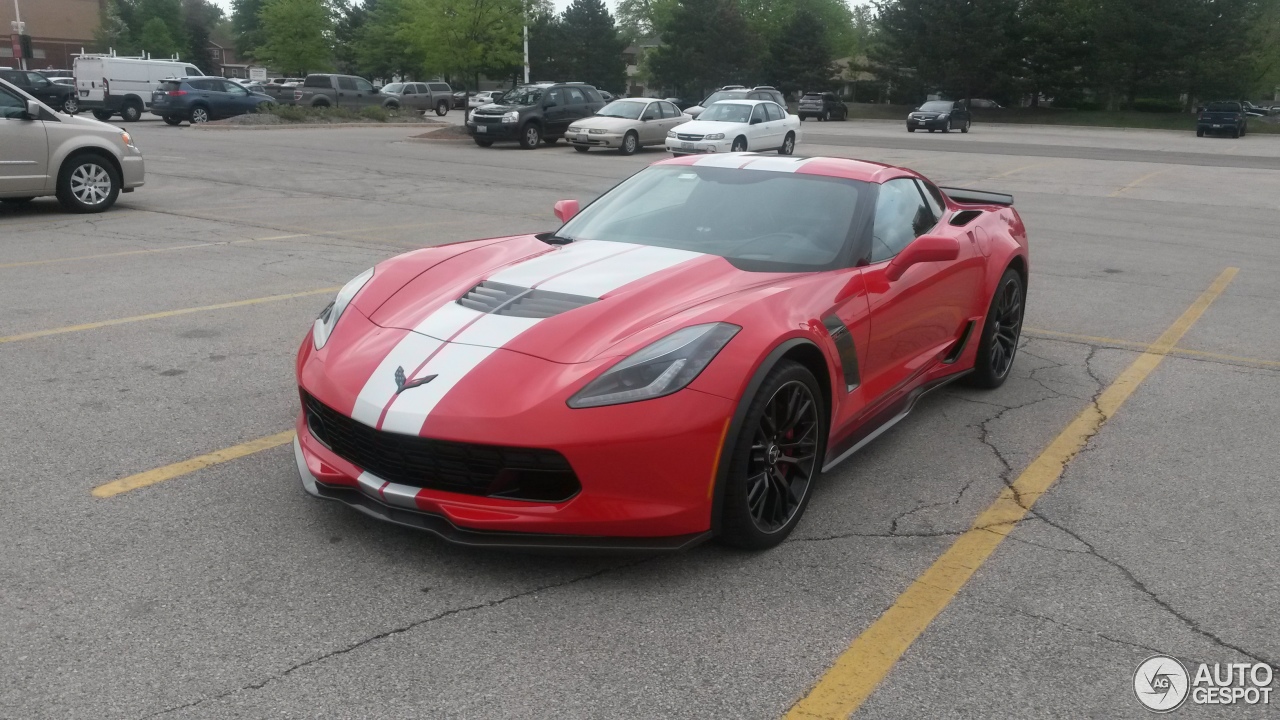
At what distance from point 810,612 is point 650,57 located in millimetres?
84864

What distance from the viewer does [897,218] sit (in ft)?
17.1

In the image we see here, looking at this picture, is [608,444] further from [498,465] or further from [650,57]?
[650,57]

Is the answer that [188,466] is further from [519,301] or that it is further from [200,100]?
[200,100]

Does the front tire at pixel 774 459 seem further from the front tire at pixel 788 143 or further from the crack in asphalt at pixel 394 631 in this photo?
the front tire at pixel 788 143

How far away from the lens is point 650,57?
84.6m

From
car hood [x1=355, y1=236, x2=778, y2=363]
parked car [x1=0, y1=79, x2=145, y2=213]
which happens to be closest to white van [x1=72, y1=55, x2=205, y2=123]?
parked car [x1=0, y1=79, x2=145, y2=213]

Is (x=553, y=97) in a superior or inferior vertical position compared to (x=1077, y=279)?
superior

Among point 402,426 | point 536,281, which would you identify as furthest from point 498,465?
point 536,281

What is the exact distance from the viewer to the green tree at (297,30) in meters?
61.2

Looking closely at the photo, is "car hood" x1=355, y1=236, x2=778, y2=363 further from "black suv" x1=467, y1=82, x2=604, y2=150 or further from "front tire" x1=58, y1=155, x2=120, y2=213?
"black suv" x1=467, y1=82, x2=604, y2=150

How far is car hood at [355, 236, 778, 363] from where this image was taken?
3.75 metres

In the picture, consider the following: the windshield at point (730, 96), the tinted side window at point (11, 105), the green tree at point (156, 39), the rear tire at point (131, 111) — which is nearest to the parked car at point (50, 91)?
the rear tire at point (131, 111)

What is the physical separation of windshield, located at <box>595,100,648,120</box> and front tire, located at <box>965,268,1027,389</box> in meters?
22.1

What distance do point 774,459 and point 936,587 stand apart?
71 centimetres
